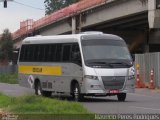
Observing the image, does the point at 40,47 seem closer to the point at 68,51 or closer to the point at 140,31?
the point at 68,51

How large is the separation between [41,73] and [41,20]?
147 ft

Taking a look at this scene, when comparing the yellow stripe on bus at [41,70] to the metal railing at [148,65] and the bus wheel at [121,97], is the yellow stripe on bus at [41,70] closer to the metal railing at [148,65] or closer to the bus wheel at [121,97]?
the bus wheel at [121,97]

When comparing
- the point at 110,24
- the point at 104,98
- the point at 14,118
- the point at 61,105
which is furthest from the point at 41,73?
the point at 110,24

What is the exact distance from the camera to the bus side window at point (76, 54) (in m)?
25.4

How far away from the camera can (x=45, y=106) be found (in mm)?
17812

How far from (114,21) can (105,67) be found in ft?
112

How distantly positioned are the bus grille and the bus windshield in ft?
1.72

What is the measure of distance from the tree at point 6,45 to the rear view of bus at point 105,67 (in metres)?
61.2

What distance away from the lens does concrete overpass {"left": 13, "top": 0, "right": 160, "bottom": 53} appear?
1978 inches

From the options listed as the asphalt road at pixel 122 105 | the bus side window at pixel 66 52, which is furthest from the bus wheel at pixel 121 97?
the bus side window at pixel 66 52

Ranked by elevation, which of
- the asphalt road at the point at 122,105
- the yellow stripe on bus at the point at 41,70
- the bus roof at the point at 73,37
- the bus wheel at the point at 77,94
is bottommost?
the asphalt road at the point at 122,105

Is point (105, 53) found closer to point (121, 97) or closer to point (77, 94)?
point (77, 94)

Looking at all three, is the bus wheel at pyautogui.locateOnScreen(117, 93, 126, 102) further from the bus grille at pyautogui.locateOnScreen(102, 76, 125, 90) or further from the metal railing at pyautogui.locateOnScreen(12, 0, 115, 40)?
the metal railing at pyautogui.locateOnScreen(12, 0, 115, 40)

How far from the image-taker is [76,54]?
84.1ft
